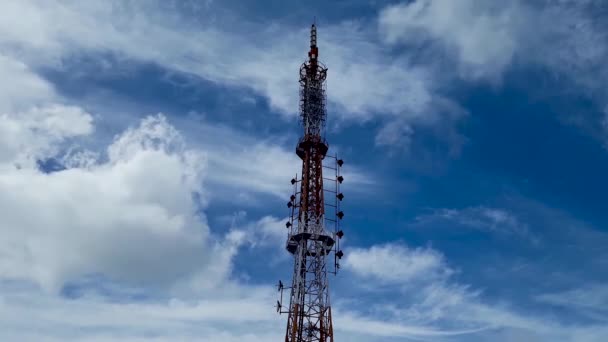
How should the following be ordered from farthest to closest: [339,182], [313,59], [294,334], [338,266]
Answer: [313,59] < [339,182] < [338,266] < [294,334]

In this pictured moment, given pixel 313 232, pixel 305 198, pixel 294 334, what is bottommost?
pixel 294 334

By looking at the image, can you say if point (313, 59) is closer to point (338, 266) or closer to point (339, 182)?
point (339, 182)

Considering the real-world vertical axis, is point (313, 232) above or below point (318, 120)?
below

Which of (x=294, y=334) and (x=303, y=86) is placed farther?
(x=303, y=86)

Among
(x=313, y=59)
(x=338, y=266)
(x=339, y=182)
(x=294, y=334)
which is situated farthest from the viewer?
(x=313, y=59)

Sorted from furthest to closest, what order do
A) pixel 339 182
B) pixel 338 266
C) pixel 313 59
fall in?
pixel 313 59, pixel 339 182, pixel 338 266

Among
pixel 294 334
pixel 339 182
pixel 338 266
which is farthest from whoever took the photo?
pixel 339 182

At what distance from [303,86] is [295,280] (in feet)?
105

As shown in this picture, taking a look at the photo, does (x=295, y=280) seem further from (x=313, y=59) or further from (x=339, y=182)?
(x=313, y=59)

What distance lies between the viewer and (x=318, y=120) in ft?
323

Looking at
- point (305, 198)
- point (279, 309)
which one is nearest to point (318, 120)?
point (305, 198)

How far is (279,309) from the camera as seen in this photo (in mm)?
86312

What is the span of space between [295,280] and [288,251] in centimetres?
535

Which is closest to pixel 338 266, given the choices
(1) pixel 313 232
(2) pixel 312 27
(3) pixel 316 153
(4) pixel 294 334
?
(1) pixel 313 232
